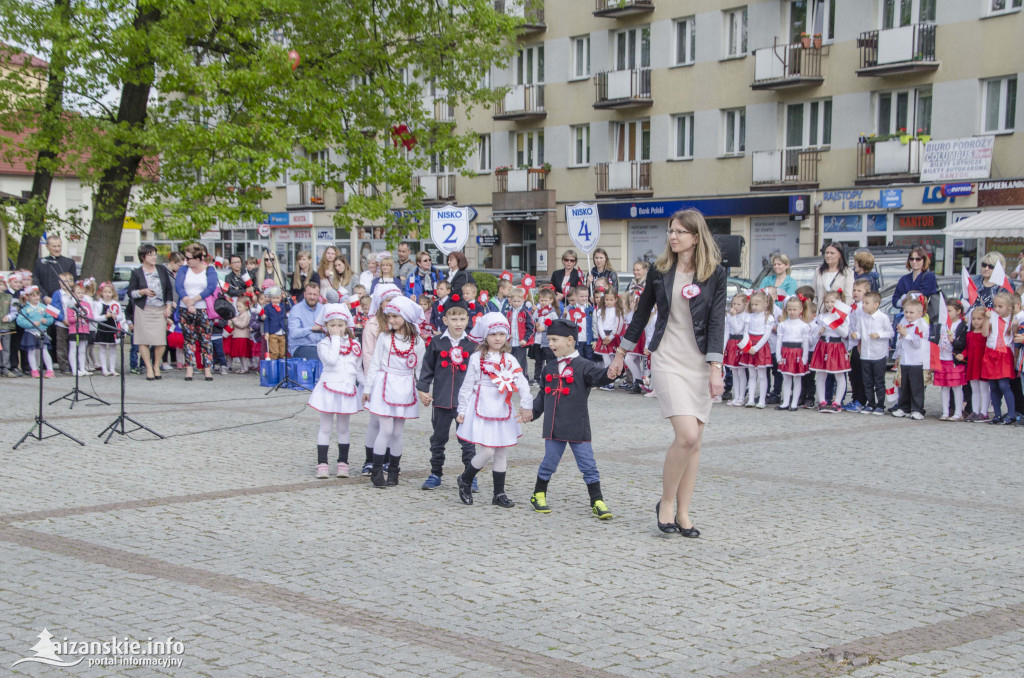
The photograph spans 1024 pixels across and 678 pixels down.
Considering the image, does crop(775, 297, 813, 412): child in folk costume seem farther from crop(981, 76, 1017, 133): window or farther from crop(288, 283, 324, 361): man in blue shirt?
crop(981, 76, 1017, 133): window

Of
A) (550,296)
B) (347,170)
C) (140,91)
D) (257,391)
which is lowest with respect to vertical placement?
(257,391)

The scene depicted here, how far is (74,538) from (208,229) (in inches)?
536

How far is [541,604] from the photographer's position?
5637mm

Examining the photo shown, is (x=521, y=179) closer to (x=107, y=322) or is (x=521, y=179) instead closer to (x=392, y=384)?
(x=107, y=322)

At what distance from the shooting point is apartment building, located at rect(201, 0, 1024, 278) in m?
28.9

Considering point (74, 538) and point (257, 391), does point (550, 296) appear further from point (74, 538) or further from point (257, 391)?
point (74, 538)

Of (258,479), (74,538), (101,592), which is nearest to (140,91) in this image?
(258,479)

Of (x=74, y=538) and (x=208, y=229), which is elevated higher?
(x=208, y=229)

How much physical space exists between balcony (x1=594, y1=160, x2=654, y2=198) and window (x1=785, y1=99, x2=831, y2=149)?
5400 millimetres

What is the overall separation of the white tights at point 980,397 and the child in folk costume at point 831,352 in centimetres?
150

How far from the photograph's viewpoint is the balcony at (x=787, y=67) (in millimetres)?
32156

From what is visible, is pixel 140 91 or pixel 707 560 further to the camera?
pixel 140 91

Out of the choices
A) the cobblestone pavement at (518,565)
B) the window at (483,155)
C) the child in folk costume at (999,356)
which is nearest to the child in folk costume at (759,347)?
the child in folk costume at (999,356)

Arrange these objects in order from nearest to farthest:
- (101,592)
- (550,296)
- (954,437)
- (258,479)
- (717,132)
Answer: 1. (101,592)
2. (258,479)
3. (954,437)
4. (550,296)
5. (717,132)
